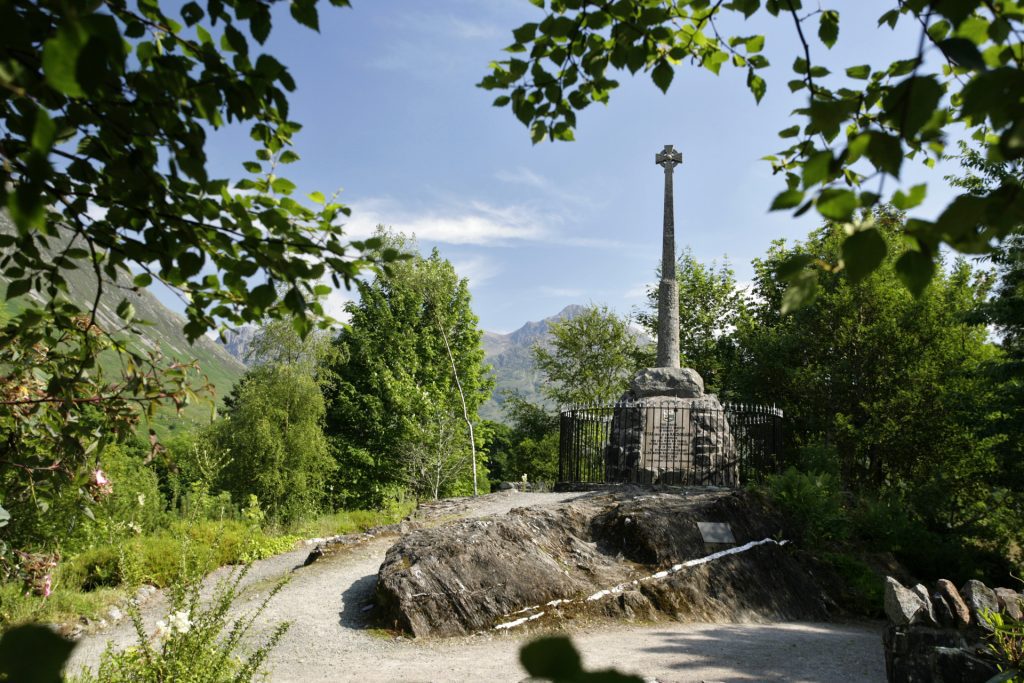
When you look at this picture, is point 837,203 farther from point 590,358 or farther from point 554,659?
point 590,358

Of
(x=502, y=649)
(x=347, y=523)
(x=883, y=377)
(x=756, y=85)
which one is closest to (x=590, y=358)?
(x=883, y=377)

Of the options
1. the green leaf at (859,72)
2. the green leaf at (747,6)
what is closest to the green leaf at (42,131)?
the green leaf at (859,72)

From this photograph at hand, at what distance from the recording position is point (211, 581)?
8.13m

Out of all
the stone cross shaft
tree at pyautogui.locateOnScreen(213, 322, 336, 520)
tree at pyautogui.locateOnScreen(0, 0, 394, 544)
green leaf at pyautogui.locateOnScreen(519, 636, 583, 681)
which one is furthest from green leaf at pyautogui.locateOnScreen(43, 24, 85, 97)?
tree at pyautogui.locateOnScreen(213, 322, 336, 520)

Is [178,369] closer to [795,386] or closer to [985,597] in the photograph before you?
[985,597]

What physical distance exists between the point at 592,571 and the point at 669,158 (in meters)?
12.5

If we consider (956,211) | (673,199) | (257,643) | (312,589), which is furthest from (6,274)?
(673,199)

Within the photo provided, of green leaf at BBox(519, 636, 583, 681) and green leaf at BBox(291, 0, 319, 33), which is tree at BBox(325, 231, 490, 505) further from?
green leaf at BBox(519, 636, 583, 681)

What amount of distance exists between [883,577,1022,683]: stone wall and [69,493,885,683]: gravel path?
71cm

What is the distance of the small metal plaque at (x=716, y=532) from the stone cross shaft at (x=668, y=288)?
788 centimetres

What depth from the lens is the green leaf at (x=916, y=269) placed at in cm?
113

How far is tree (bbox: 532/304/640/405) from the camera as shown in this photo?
2883 cm

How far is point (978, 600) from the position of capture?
5.02 m

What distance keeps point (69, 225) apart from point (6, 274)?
360mm
